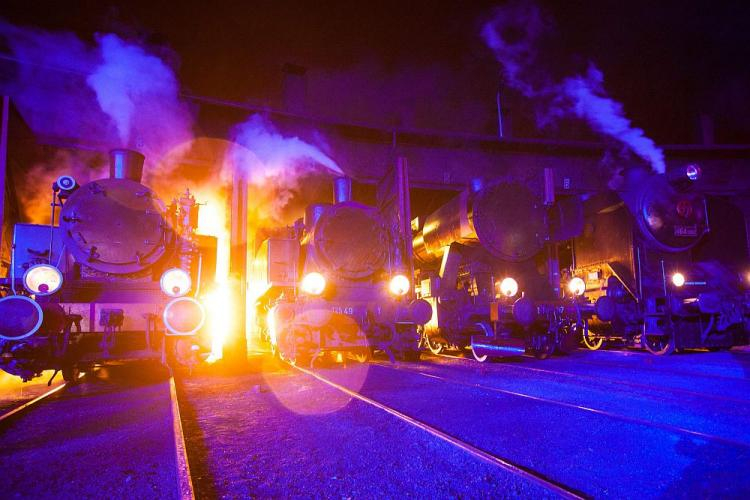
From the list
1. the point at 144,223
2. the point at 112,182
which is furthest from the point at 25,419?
the point at 112,182

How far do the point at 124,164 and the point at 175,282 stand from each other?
214 cm

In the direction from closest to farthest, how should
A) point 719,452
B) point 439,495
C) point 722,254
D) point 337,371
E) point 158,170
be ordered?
point 439,495
point 719,452
point 337,371
point 722,254
point 158,170

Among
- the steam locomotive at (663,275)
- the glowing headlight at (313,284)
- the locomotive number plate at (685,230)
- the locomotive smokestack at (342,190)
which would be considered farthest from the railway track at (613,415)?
the locomotive number plate at (685,230)

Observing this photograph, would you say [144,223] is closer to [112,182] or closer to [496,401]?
[112,182]

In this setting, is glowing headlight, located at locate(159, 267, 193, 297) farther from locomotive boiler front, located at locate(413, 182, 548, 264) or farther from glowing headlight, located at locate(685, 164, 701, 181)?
glowing headlight, located at locate(685, 164, 701, 181)

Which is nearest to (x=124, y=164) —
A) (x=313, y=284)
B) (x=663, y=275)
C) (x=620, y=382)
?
(x=313, y=284)

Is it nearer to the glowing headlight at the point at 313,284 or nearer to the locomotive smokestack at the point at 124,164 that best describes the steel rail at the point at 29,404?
the locomotive smokestack at the point at 124,164

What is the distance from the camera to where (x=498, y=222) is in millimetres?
7508

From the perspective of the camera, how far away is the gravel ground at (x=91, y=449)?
221cm

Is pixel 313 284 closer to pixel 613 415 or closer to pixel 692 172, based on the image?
pixel 613 415

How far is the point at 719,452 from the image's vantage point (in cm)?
252

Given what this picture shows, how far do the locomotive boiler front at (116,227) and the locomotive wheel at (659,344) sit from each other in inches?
313

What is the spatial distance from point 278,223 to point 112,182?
599cm

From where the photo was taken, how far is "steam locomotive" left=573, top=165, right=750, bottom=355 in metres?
7.29
